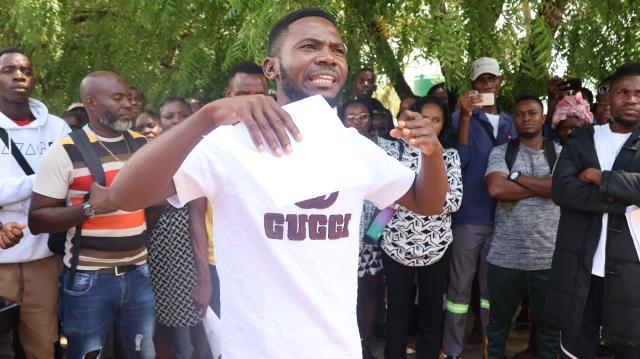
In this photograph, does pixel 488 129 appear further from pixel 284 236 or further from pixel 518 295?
pixel 284 236

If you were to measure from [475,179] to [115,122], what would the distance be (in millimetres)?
2548

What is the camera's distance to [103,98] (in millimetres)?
2957

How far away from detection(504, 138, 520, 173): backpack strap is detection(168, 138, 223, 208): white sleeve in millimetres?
2894

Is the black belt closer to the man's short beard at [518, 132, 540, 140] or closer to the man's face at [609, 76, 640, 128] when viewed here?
the man's short beard at [518, 132, 540, 140]

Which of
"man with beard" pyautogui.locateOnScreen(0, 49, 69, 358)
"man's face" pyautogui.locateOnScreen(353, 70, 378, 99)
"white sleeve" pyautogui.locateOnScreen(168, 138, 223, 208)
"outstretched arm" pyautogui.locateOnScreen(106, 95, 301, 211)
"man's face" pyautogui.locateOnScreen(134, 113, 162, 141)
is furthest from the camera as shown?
"man's face" pyautogui.locateOnScreen(353, 70, 378, 99)

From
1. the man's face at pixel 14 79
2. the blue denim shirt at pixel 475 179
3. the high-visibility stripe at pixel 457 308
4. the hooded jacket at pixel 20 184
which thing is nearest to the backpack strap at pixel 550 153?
the blue denim shirt at pixel 475 179

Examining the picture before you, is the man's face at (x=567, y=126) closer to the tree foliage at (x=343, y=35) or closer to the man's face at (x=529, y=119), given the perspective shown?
the tree foliage at (x=343, y=35)

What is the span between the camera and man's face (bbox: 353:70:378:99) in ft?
15.8

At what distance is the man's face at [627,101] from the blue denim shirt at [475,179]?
103cm

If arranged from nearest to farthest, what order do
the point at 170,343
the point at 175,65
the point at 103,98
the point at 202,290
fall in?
1. the point at 103,98
2. the point at 202,290
3. the point at 170,343
4. the point at 175,65

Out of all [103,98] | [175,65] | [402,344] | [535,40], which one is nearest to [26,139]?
[103,98]

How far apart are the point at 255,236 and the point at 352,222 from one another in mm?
309

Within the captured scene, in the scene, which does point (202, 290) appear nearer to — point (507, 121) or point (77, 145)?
point (77, 145)

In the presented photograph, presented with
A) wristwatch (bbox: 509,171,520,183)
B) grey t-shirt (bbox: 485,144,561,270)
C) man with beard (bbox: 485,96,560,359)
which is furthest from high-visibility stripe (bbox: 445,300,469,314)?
wristwatch (bbox: 509,171,520,183)
